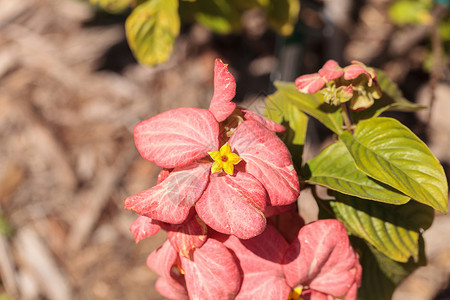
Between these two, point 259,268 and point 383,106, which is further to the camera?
point 383,106

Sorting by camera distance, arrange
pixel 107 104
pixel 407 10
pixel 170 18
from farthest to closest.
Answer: pixel 107 104
pixel 407 10
pixel 170 18

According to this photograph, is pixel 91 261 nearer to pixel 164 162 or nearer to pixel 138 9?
pixel 138 9

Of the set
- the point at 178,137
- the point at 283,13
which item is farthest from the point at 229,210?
the point at 283,13

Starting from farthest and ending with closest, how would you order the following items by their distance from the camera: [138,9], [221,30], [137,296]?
1. [137,296]
2. [221,30]
3. [138,9]

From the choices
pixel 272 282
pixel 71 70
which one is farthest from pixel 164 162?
pixel 71 70

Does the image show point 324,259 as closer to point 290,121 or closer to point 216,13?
point 290,121

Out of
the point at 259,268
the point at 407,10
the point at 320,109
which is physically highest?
the point at 320,109
